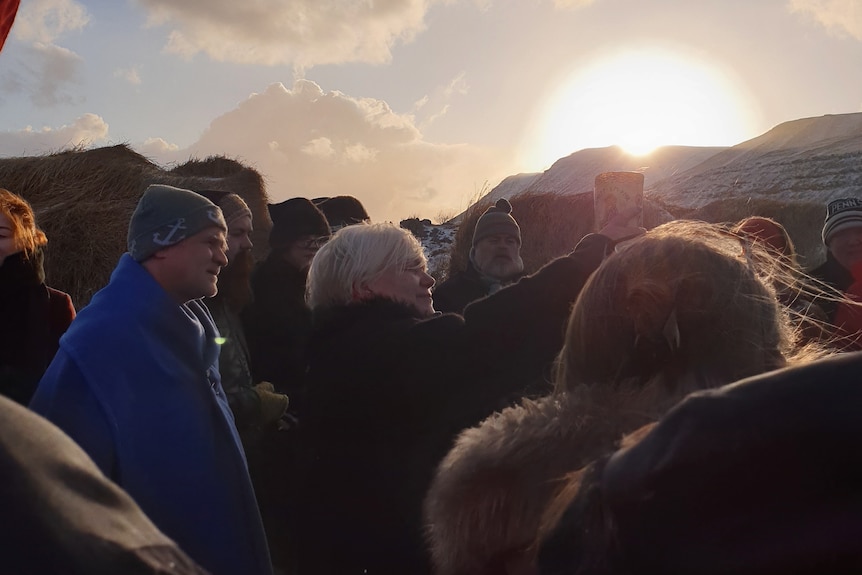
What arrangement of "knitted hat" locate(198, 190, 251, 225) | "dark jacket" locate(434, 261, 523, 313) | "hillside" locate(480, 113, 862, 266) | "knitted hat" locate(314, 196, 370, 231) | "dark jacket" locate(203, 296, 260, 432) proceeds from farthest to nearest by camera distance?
"hillside" locate(480, 113, 862, 266), "knitted hat" locate(314, 196, 370, 231), "dark jacket" locate(434, 261, 523, 313), "knitted hat" locate(198, 190, 251, 225), "dark jacket" locate(203, 296, 260, 432)

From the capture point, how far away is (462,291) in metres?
4.37

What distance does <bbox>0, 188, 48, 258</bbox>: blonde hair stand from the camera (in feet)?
8.55

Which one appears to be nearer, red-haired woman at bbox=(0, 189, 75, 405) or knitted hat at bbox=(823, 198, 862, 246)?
red-haired woman at bbox=(0, 189, 75, 405)

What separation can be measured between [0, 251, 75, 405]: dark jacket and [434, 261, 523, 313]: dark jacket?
2.25 metres

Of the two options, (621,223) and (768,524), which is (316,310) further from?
(768,524)

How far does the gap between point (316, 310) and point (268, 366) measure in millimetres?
1287

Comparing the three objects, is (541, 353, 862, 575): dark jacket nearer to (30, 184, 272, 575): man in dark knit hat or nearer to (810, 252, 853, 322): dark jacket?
(30, 184, 272, 575): man in dark knit hat

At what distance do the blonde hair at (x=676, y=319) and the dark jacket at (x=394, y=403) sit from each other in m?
0.98

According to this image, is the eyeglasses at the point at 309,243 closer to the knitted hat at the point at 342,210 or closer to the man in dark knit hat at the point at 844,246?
the knitted hat at the point at 342,210

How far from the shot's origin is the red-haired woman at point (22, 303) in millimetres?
2572

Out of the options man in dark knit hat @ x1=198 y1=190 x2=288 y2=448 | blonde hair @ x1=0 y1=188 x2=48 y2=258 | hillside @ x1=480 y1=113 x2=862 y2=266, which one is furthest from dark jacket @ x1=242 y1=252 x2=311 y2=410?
hillside @ x1=480 y1=113 x2=862 y2=266

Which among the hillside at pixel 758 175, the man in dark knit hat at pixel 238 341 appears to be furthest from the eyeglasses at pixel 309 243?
the hillside at pixel 758 175

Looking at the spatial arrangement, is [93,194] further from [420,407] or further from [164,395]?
[420,407]

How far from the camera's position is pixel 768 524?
0.51 meters
